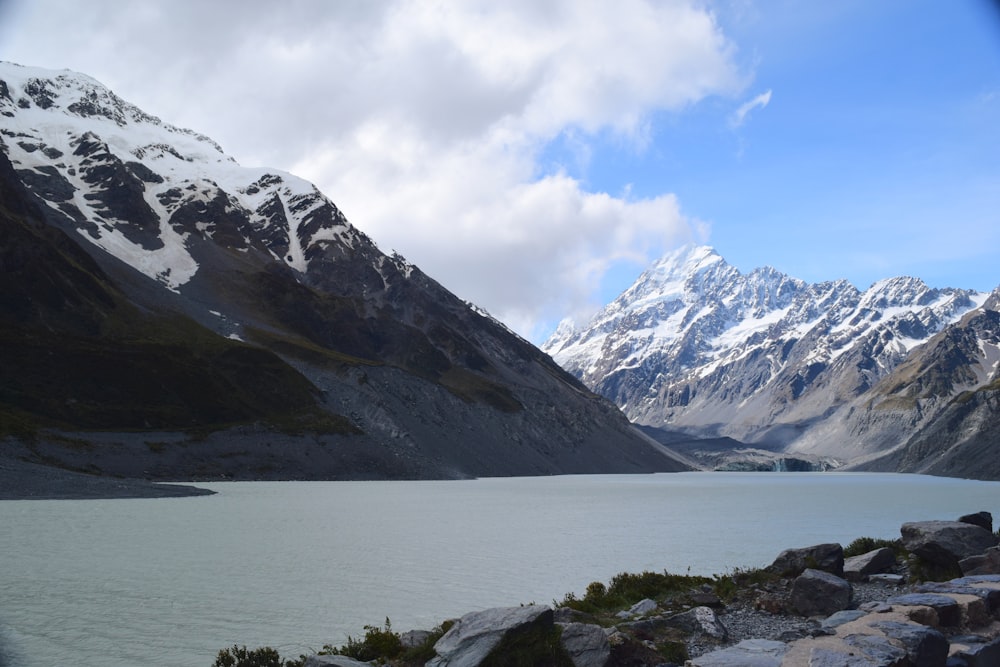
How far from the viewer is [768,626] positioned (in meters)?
22.7

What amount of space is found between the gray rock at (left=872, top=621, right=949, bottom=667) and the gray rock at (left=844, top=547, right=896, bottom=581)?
46.0 ft

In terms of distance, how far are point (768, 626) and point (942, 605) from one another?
4.51 metres

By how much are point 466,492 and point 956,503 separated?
60776mm

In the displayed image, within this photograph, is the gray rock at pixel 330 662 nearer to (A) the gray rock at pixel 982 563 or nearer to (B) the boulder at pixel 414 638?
(B) the boulder at pixel 414 638

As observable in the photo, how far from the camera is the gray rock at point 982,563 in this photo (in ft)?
89.9

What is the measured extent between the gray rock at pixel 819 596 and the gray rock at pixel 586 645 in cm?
918

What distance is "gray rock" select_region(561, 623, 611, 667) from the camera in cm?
1759

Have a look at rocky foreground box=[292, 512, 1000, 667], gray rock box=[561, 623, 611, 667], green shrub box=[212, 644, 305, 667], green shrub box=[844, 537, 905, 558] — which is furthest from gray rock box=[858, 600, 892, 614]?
green shrub box=[844, 537, 905, 558]

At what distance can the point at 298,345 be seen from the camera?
182 meters

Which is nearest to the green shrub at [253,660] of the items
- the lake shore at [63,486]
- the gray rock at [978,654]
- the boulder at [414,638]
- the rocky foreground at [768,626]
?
the rocky foreground at [768,626]

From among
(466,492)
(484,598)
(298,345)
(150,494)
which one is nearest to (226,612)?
(484,598)

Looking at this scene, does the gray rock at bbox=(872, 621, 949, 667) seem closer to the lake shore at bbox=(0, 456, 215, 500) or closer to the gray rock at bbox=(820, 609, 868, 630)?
the gray rock at bbox=(820, 609, 868, 630)

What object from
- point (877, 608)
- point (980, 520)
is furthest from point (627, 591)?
point (980, 520)

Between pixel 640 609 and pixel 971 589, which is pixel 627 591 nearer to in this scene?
pixel 640 609
